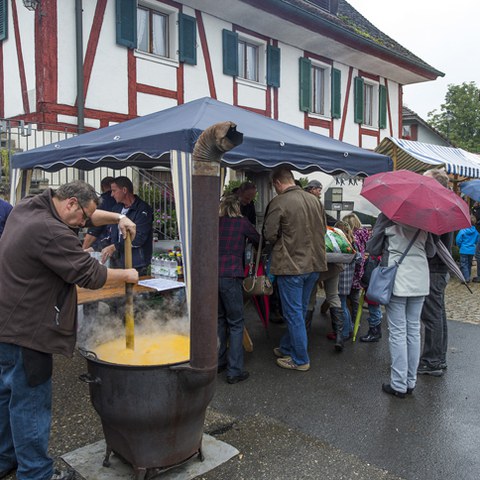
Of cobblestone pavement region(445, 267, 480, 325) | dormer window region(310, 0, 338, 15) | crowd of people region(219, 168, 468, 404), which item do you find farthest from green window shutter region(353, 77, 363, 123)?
crowd of people region(219, 168, 468, 404)

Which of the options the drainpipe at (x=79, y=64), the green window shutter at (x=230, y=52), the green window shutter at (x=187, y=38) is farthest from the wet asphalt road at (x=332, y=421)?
the green window shutter at (x=230, y=52)

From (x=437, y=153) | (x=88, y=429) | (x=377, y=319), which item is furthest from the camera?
(x=437, y=153)

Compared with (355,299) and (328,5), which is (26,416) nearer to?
(355,299)

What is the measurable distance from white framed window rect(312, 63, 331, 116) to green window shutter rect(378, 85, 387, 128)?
2.54 meters

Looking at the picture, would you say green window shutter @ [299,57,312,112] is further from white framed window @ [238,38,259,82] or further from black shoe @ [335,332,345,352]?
black shoe @ [335,332,345,352]

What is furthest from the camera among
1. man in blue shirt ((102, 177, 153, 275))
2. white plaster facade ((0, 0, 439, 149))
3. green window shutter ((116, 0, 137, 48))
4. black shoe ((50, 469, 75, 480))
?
green window shutter ((116, 0, 137, 48))

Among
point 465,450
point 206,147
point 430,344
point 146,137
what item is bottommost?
point 465,450

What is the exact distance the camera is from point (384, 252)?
412cm

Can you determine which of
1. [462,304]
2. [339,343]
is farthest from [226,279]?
[462,304]

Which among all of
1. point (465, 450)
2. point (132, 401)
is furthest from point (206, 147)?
point (465, 450)

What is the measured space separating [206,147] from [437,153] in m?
9.78

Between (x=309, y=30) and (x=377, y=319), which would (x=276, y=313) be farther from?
(x=309, y=30)

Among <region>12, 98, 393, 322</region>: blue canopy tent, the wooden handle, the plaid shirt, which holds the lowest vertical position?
the wooden handle

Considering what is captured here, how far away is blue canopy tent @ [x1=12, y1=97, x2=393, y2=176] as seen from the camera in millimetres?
4043
